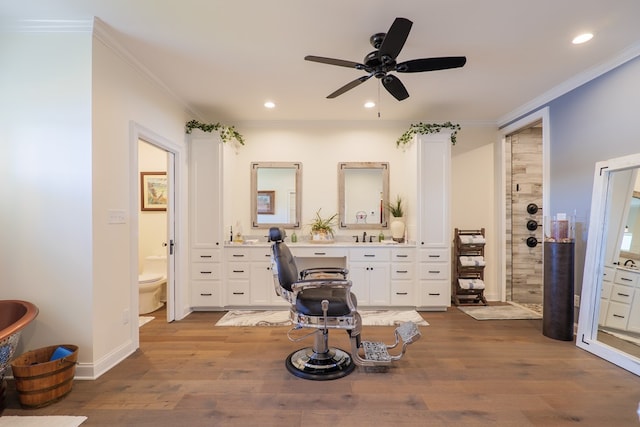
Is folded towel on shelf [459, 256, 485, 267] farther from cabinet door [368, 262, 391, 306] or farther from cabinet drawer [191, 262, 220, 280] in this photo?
cabinet drawer [191, 262, 220, 280]

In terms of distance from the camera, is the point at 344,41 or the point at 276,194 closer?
the point at 344,41

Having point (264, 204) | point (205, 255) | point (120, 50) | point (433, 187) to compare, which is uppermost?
point (120, 50)

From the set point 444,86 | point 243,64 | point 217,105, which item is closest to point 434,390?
point 444,86

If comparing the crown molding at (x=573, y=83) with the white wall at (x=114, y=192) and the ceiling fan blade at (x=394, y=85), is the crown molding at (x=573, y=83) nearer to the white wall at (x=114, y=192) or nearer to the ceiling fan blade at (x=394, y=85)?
the ceiling fan blade at (x=394, y=85)

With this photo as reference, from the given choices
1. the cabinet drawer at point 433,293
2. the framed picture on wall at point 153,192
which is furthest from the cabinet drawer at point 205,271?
the cabinet drawer at point 433,293

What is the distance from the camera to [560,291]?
2873 millimetres

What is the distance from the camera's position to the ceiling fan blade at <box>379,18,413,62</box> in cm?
168

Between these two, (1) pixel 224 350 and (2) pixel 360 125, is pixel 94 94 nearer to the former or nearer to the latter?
(1) pixel 224 350

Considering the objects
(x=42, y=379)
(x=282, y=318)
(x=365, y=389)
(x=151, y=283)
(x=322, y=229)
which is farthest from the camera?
(x=322, y=229)

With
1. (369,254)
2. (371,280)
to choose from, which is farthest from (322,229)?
(371,280)

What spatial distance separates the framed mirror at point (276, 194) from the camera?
422 cm

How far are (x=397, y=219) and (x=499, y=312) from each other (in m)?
1.76

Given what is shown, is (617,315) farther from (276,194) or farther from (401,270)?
(276,194)

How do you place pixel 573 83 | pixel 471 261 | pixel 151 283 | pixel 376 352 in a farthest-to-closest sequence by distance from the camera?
1. pixel 471 261
2. pixel 151 283
3. pixel 573 83
4. pixel 376 352
